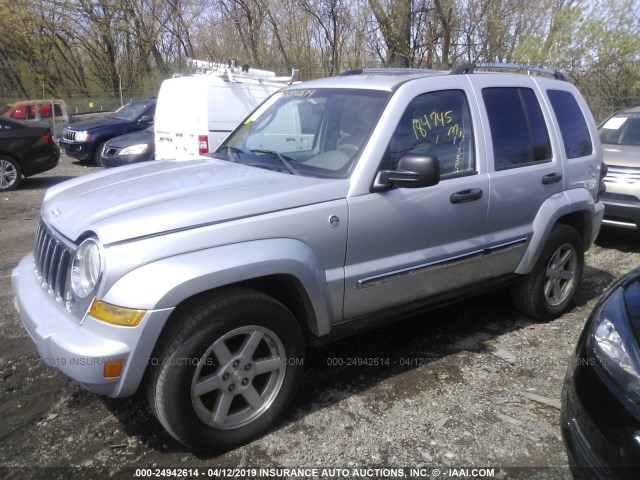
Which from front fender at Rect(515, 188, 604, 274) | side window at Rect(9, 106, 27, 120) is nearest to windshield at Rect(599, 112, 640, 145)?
front fender at Rect(515, 188, 604, 274)

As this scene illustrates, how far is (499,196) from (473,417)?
4.91 ft

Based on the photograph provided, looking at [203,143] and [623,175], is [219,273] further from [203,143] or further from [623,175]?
[203,143]

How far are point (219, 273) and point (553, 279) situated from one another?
3.11 m

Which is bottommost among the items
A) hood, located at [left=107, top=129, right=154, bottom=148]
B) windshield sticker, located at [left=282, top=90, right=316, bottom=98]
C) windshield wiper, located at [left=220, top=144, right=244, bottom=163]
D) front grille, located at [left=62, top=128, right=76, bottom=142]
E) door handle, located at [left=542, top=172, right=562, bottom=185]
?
front grille, located at [left=62, top=128, right=76, bottom=142]

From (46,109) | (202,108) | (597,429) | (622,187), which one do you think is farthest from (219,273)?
(46,109)

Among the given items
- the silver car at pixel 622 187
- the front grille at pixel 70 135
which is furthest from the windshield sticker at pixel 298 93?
the front grille at pixel 70 135

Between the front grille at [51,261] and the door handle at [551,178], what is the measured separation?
10.8 feet

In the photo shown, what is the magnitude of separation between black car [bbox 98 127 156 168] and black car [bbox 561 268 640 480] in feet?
29.2

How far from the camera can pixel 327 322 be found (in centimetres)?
306

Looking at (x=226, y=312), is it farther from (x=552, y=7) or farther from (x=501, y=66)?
(x=552, y=7)

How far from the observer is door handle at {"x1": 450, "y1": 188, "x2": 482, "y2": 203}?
3.51 meters

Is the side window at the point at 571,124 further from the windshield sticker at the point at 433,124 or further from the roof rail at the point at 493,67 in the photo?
the windshield sticker at the point at 433,124

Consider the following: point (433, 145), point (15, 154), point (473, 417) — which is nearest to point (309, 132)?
point (433, 145)

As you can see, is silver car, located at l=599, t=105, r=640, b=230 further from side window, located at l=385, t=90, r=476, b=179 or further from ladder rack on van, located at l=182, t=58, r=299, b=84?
ladder rack on van, located at l=182, t=58, r=299, b=84
